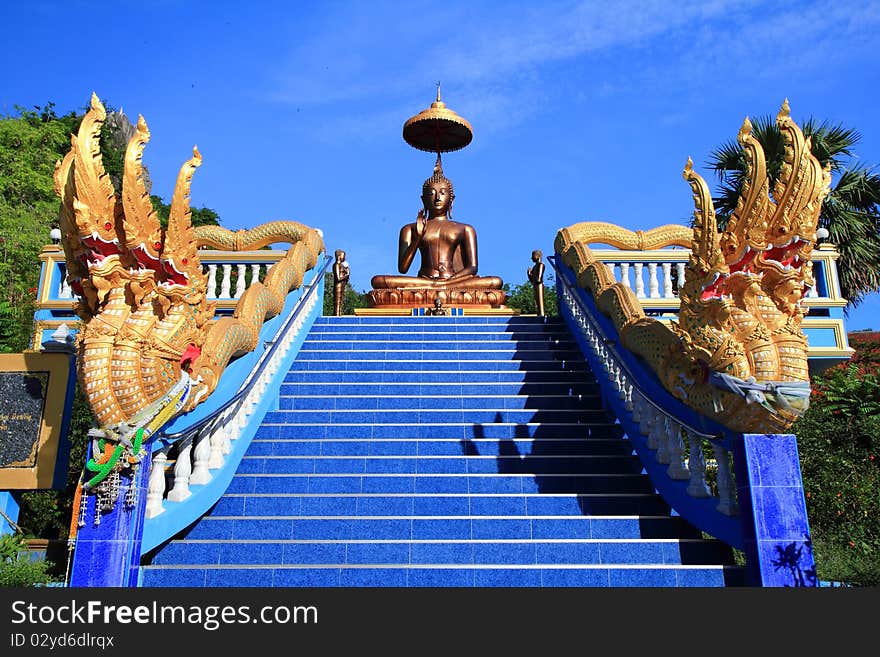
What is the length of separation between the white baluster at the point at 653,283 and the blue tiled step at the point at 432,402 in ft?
8.73

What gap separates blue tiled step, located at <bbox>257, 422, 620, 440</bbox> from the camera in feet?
23.2

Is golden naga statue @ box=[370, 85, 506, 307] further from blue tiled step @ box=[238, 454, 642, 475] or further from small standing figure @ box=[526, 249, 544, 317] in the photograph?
blue tiled step @ box=[238, 454, 642, 475]

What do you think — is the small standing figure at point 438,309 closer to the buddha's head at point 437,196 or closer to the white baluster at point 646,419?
the buddha's head at point 437,196

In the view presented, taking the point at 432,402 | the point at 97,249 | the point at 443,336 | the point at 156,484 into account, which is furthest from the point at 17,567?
the point at 443,336

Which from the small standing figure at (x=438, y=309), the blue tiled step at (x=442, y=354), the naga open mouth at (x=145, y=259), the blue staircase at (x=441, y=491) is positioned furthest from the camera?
the small standing figure at (x=438, y=309)

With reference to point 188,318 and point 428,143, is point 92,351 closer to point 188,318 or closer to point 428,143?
point 188,318

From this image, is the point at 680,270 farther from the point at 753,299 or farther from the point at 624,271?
the point at 753,299

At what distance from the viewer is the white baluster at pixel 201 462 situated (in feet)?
18.9

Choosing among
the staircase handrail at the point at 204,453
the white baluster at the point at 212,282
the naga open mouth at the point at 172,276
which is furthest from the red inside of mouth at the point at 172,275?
the white baluster at the point at 212,282

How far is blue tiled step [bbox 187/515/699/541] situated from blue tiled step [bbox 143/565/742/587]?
A: 0.54 metres

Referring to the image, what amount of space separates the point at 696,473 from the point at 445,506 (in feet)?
6.23

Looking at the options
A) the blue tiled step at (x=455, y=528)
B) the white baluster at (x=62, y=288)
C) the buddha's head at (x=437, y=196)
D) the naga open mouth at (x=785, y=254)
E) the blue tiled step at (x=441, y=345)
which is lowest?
the blue tiled step at (x=455, y=528)
